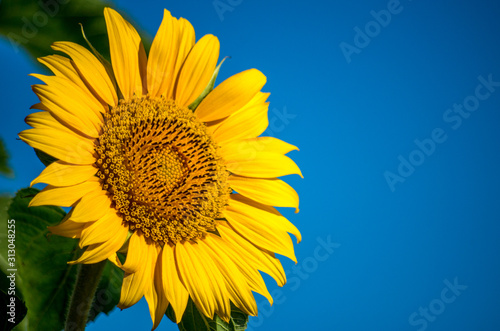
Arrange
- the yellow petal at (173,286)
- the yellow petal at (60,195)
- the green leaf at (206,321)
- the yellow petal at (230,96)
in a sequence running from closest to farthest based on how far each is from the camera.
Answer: the yellow petal at (60,195) → the yellow petal at (173,286) → the green leaf at (206,321) → the yellow petal at (230,96)

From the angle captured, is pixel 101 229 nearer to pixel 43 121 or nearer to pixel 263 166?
pixel 43 121

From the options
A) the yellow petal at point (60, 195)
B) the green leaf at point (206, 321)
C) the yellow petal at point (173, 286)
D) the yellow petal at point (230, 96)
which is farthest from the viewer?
the yellow petal at point (230, 96)

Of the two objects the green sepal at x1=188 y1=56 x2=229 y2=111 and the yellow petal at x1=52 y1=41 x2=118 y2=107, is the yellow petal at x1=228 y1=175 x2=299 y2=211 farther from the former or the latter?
the yellow petal at x1=52 y1=41 x2=118 y2=107

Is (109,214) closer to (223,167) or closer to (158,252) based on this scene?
(158,252)

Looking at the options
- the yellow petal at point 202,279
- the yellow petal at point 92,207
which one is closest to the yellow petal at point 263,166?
the yellow petal at point 202,279

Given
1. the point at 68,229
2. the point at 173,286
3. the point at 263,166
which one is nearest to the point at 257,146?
the point at 263,166

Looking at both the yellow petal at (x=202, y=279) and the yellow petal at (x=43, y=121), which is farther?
the yellow petal at (x=202, y=279)

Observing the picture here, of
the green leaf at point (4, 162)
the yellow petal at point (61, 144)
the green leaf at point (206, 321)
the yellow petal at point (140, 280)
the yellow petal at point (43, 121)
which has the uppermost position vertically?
the green leaf at point (4, 162)

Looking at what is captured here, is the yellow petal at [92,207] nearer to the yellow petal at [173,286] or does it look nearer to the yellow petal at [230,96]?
the yellow petal at [173,286]

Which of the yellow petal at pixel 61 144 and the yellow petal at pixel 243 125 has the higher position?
the yellow petal at pixel 61 144
